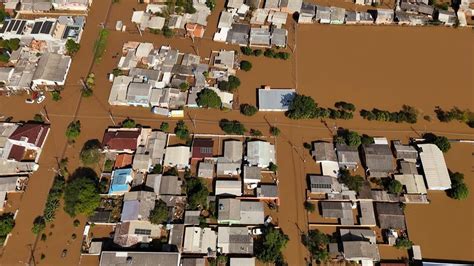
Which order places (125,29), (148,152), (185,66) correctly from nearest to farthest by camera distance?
(148,152) → (185,66) → (125,29)

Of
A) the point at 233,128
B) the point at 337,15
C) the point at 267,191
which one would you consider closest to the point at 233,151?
the point at 233,128

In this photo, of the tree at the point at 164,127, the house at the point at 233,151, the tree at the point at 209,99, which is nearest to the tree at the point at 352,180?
→ the house at the point at 233,151

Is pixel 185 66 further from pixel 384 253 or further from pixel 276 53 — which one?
pixel 384 253

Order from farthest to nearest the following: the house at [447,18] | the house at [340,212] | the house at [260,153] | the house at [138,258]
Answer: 1. the house at [447,18]
2. the house at [260,153]
3. the house at [340,212]
4. the house at [138,258]

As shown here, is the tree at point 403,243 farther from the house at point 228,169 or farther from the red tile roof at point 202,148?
the red tile roof at point 202,148

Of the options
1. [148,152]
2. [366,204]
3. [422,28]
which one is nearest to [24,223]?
[148,152]

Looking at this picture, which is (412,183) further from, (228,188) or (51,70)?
(51,70)
